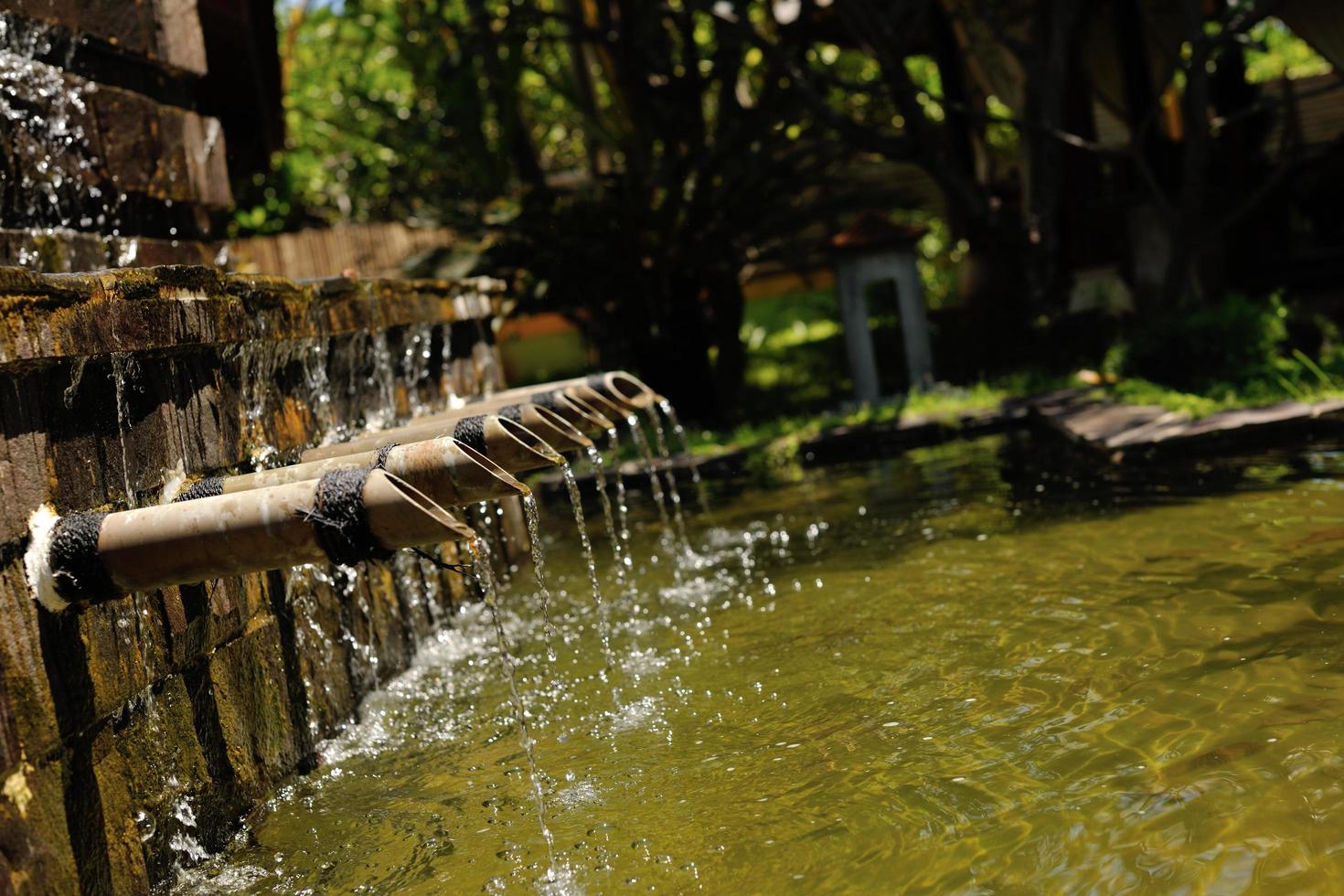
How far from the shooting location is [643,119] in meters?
13.7

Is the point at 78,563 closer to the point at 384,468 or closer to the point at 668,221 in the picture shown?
the point at 384,468

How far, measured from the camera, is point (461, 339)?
290 inches

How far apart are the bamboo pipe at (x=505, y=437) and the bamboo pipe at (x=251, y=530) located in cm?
96

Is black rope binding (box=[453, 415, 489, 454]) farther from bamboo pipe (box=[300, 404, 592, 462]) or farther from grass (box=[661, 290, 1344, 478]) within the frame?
grass (box=[661, 290, 1344, 478])

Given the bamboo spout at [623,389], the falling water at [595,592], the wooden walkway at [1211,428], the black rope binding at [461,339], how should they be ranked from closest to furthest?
the falling water at [595,592] → the bamboo spout at [623,389] → the wooden walkway at [1211,428] → the black rope binding at [461,339]

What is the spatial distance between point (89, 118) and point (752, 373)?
1000 centimetres

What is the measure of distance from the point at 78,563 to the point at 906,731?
227cm

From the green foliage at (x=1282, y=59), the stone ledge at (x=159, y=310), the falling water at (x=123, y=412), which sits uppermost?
the green foliage at (x=1282, y=59)

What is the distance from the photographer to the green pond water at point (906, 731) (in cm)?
295

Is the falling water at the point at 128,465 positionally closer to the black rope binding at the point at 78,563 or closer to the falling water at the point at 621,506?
the black rope binding at the point at 78,563

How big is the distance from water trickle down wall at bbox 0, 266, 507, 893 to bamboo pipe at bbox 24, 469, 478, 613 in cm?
13

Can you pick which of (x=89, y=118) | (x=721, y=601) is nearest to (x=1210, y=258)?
(x=721, y=601)

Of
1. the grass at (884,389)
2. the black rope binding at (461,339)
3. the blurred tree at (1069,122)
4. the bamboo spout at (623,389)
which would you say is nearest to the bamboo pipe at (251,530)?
the bamboo spout at (623,389)

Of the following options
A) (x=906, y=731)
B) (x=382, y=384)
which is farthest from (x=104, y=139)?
(x=906, y=731)
